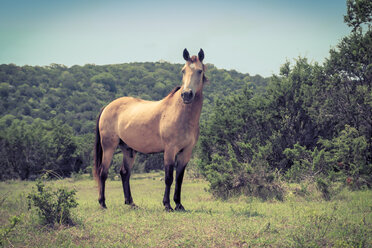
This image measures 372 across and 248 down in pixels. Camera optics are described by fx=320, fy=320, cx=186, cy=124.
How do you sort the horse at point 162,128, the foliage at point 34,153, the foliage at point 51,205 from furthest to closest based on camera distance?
the foliage at point 34,153 < the horse at point 162,128 < the foliage at point 51,205

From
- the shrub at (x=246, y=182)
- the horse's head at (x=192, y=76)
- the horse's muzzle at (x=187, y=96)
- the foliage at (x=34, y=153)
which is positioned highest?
→ the horse's head at (x=192, y=76)

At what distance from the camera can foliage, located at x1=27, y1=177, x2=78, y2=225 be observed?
229 inches

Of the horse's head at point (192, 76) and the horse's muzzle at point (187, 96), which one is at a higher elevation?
the horse's head at point (192, 76)

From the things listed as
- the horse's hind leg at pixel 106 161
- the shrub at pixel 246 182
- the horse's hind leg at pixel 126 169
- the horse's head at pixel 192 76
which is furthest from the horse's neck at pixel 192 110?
the shrub at pixel 246 182

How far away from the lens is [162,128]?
706cm

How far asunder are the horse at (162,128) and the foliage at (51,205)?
6.66 ft

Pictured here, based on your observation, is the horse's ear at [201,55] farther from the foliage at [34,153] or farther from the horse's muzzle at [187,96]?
the foliage at [34,153]

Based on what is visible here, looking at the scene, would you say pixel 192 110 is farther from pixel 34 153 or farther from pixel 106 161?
pixel 34 153

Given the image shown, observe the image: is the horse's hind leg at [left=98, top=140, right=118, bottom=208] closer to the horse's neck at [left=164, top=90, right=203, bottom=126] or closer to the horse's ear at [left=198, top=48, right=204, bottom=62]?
the horse's neck at [left=164, top=90, right=203, bottom=126]

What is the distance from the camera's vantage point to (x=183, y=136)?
6809 mm

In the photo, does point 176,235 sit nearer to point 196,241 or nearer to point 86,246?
point 196,241

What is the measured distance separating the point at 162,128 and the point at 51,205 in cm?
268

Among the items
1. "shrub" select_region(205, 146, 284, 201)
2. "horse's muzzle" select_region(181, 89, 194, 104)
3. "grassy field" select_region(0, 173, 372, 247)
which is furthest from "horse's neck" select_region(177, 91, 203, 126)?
"shrub" select_region(205, 146, 284, 201)

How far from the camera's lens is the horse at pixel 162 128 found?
22.4 feet
